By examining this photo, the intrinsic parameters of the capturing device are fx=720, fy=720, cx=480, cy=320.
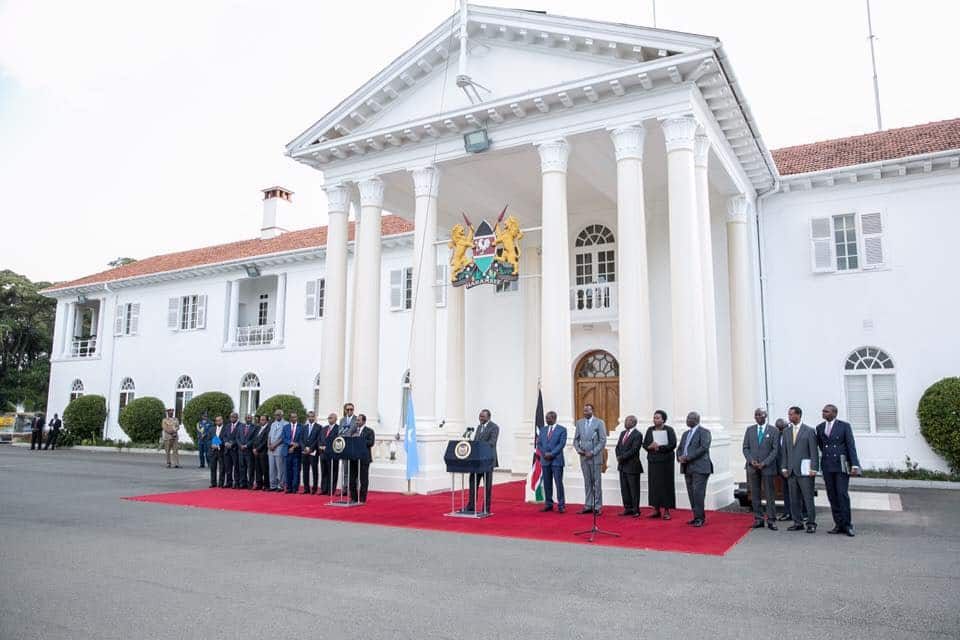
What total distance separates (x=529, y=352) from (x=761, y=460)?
9201mm

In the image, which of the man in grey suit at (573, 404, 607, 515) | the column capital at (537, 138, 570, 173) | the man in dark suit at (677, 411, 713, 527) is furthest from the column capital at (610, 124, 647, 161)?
the man in dark suit at (677, 411, 713, 527)

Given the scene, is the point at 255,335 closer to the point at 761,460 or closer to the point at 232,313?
the point at 232,313

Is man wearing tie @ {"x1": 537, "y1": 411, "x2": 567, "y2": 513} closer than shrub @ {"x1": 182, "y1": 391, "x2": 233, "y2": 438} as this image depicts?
Yes

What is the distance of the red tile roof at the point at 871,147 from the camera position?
16.1 meters

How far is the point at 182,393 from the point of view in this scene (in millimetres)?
28359

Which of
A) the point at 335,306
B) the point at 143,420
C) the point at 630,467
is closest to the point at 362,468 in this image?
the point at 630,467

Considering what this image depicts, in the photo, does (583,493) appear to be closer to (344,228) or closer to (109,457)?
(344,228)

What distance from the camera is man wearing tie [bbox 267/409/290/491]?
14.1 meters

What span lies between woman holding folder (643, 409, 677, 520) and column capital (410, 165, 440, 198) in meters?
7.07

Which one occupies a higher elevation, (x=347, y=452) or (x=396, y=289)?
(x=396, y=289)

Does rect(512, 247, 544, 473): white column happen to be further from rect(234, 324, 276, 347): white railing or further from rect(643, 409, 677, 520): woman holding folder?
rect(234, 324, 276, 347): white railing

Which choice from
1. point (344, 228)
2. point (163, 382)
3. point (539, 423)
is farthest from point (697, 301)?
point (163, 382)

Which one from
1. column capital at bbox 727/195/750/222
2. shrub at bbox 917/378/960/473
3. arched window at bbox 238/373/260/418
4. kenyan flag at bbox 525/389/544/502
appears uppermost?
column capital at bbox 727/195/750/222

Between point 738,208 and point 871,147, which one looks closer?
point 738,208
